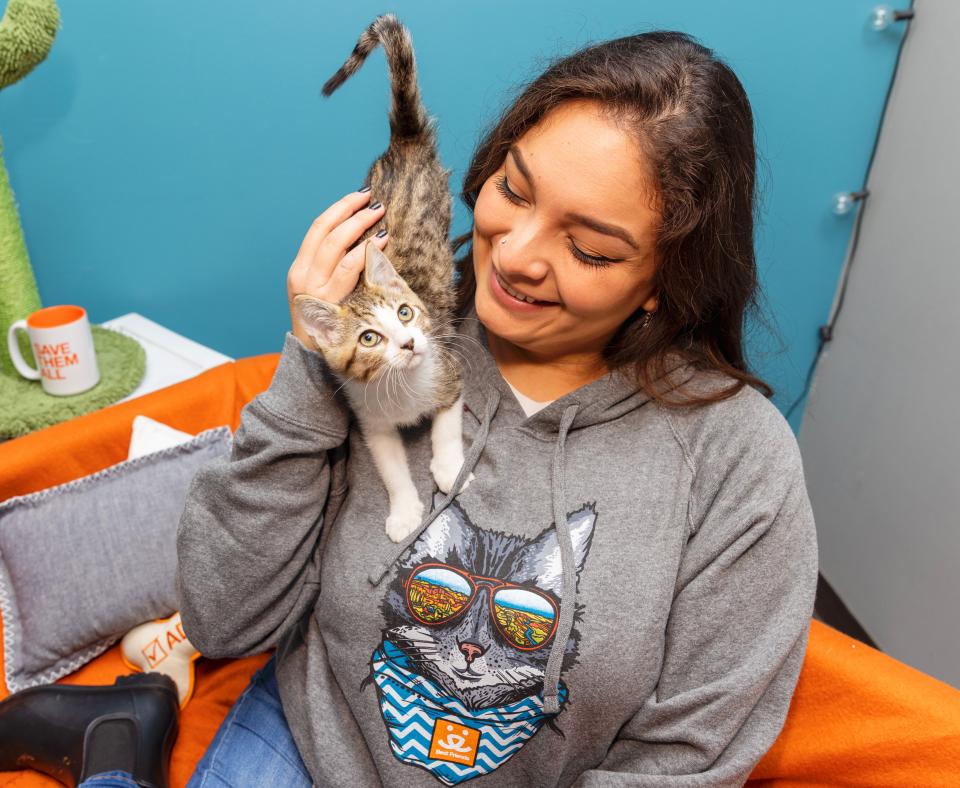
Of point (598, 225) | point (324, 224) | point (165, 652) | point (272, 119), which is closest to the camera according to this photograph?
point (598, 225)

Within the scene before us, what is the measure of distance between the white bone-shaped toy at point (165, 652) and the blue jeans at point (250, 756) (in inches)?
11.7

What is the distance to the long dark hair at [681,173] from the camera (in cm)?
96

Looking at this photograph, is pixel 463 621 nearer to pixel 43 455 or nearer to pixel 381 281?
pixel 381 281

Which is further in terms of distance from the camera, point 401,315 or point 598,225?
point 401,315

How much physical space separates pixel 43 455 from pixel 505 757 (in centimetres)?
120

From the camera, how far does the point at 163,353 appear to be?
7.40 ft

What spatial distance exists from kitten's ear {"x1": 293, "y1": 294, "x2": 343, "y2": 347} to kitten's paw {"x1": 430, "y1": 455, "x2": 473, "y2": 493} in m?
0.24

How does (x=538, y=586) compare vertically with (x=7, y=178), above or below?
below

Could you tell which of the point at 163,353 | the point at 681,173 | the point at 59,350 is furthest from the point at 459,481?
the point at 163,353

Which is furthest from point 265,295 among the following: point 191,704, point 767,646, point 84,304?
point 767,646

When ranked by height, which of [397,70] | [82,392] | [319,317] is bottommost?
[82,392]

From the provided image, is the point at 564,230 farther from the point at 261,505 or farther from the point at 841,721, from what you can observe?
the point at 841,721

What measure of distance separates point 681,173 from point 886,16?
1.53 meters

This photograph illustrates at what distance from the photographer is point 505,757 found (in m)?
1.08
